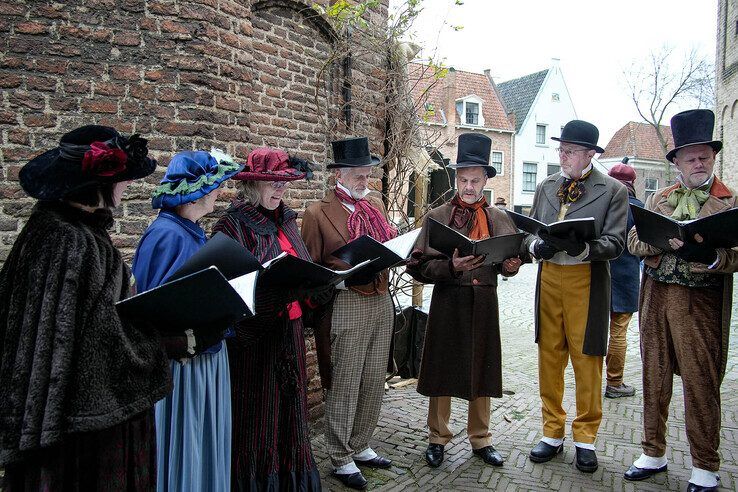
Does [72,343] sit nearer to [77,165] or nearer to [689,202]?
[77,165]

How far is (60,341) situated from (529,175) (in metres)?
34.8

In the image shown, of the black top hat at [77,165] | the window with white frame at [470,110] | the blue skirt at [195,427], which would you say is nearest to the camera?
Result: the black top hat at [77,165]

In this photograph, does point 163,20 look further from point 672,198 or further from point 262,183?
point 672,198

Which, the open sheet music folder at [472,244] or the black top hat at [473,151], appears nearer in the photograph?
the open sheet music folder at [472,244]

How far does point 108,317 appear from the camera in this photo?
2031 millimetres

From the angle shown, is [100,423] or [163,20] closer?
[100,423]

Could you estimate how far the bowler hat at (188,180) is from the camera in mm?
2736

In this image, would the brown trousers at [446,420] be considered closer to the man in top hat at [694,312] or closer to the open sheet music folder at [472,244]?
the man in top hat at [694,312]

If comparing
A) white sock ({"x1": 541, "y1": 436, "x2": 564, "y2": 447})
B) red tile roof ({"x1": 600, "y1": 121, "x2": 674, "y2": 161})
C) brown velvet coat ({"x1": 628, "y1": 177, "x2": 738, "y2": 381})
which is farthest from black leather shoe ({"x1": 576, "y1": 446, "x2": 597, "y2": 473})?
red tile roof ({"x1": 600, "y1": 121, "x2": 674, "y2": 161})

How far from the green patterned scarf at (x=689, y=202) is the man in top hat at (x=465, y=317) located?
112 cm

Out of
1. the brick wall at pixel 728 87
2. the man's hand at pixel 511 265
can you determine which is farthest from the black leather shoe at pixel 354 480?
the brick wall at pixel 728 87

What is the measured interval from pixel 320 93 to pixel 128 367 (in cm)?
358

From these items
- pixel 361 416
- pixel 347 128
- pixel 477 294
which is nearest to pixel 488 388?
pixel 477 294

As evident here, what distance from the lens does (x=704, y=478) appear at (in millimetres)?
3629
